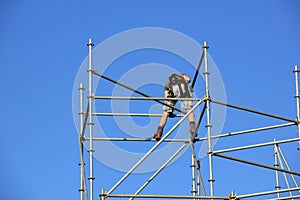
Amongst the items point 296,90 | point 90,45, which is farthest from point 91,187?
point 296,90

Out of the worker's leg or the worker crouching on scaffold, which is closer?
the worker's leg

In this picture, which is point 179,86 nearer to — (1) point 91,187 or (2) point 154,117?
(2) point 154,117

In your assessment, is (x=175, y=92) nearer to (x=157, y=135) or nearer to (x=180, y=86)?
(x=180, y=86)

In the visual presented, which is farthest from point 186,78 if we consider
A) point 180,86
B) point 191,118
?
point 191,118

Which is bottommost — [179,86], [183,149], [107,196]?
[107,196]

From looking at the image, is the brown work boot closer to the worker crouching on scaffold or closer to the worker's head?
Answer: the worker crouching on scaffold

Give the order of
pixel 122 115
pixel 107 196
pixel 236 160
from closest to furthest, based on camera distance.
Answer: pixel 107 196 < pixel 236 160 < pixel 122 115

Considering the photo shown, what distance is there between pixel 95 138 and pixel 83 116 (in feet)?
2.67

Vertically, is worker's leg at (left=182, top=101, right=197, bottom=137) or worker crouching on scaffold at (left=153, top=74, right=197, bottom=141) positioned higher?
worker crouching on scaffold at (left=153, top=74, right=197, bottom=141)

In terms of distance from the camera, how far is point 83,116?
58.4 ft

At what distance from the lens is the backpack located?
A: 1761cm

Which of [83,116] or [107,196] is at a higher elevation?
[83,116]

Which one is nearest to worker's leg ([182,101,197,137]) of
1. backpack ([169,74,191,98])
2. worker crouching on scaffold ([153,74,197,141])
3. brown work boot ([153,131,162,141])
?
worker crouching on scaffold ([153,74,197,141])

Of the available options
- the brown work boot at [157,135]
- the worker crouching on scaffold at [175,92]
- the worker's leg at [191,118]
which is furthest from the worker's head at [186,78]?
the brown work boot at [157,135]
